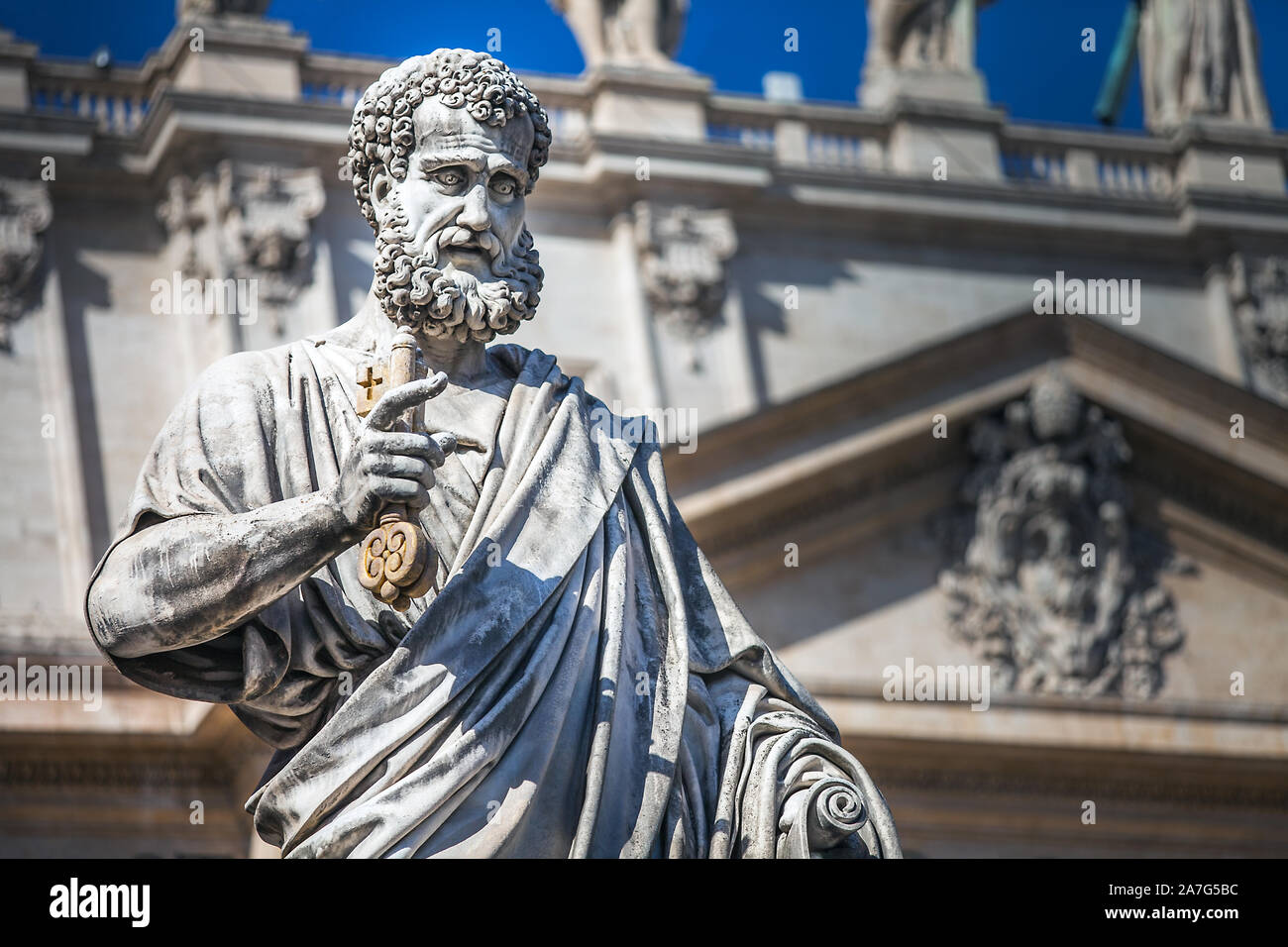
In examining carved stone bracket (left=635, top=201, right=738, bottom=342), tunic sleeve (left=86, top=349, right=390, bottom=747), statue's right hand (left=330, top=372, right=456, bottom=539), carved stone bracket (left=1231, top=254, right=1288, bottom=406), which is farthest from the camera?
carved stone bracket (left=1231, top=254, right=1288, bottom=406)

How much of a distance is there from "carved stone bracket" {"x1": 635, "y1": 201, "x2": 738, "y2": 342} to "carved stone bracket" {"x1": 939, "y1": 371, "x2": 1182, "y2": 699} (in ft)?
9.11

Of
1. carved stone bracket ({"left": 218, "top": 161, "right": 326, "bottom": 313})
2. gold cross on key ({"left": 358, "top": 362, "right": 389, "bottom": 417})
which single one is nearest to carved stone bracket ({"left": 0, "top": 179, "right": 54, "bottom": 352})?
carved stone bracket ({"left": 218, "top": 161, "right": 326, "bottom": 313})

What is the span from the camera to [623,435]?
4.64 meters

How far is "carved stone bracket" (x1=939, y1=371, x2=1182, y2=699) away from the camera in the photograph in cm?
2520

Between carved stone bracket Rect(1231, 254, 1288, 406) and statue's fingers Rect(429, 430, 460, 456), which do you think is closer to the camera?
statue's fingers Rect(429, 430, 460, 456)

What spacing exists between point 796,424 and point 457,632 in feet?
65.7

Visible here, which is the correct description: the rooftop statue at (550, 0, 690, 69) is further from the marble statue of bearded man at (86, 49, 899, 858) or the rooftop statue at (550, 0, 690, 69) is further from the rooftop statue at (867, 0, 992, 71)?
the marble statue of bearded man at (86, 49, 899, 858)

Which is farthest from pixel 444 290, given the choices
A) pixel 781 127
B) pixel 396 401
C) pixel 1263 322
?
pixel 1263 322

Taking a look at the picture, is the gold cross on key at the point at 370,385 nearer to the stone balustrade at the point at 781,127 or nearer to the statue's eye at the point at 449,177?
the statue's eye at the point at 449,177

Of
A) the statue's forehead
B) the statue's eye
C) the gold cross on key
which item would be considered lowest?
the gold cross on key

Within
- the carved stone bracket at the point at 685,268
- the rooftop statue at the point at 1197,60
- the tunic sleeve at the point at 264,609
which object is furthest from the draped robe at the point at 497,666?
the rooftop statue at the point at 1197,60

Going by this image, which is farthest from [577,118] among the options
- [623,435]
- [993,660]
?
[623,435]

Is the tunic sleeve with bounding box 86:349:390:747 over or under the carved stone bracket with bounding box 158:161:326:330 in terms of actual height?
under

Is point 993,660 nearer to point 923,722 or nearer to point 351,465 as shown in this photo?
point 923,722
